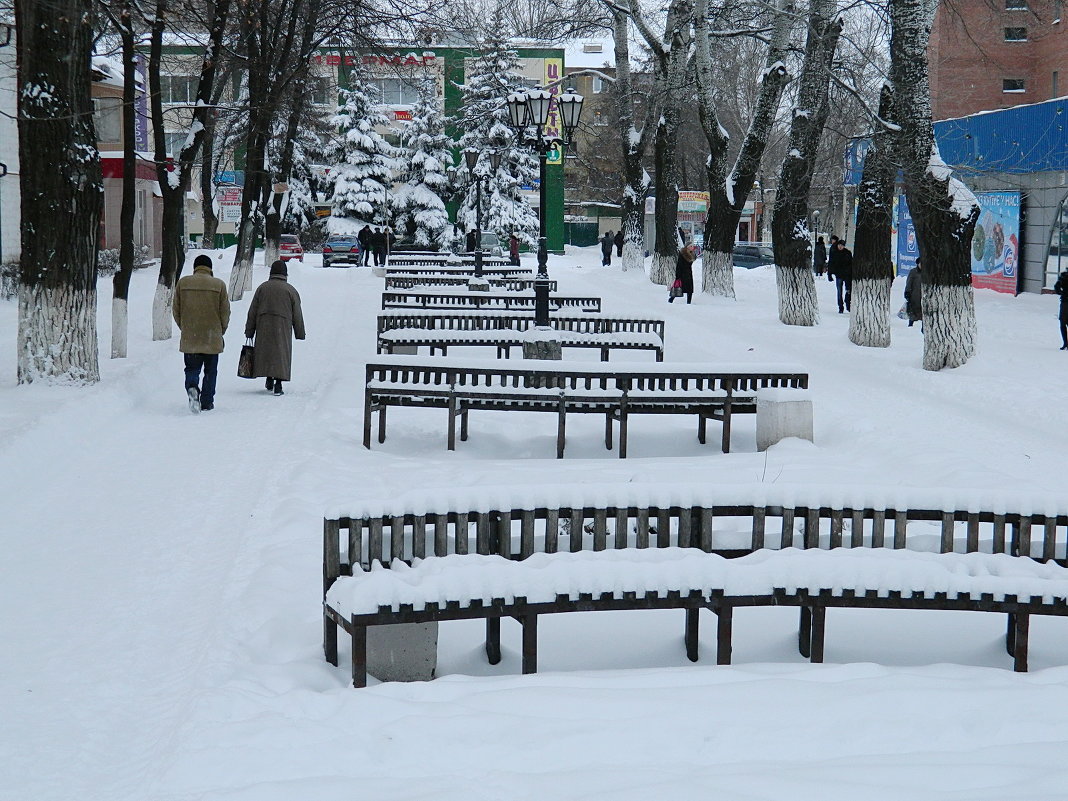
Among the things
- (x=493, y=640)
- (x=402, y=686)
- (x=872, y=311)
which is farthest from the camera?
(x=872, y=311)

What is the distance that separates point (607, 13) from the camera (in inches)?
1411

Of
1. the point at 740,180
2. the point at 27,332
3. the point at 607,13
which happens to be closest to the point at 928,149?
the point at 740,180

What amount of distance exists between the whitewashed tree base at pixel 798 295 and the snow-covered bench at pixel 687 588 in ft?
57.4

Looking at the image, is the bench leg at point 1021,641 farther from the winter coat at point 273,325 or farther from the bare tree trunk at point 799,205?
A: the bare tree trunk at point 799,205

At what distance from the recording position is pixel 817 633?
18.3 ft

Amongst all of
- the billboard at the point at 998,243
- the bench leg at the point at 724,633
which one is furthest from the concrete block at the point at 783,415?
the billboard at the point at 998,243

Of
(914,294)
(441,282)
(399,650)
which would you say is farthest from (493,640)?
(441,282)

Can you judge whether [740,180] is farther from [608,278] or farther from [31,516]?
[31,516]

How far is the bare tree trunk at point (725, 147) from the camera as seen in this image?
2330 cm

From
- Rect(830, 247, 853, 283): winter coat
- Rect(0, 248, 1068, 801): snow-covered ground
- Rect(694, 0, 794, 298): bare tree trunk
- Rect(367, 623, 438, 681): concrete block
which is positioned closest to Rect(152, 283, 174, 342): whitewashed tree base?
Rect(0, 248, 1068, 801): snow-covered ground

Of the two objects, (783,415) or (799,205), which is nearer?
(783,415)

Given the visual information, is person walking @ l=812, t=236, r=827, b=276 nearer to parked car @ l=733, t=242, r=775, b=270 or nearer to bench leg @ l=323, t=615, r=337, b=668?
parked car @ l=733, t=242, r=775, b=270

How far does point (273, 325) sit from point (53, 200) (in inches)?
99.7

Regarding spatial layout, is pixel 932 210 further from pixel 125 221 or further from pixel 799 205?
pixel 125 221
